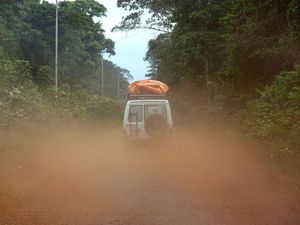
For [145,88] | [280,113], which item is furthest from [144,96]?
[280,113]

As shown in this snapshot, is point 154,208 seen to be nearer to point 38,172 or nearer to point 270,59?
point 38,172

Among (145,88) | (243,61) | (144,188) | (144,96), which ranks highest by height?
(243,61)

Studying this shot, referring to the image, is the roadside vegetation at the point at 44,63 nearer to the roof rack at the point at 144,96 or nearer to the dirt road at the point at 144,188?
the dirt road at the point at 144,188

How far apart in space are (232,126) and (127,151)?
509 centimetres

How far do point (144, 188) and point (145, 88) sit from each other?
12.6 meters

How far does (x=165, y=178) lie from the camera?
11.1 meters

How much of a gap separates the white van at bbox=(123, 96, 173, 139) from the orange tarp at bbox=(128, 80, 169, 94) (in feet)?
17.3

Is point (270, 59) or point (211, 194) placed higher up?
point (270, 59)

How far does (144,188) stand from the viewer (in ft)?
32.0

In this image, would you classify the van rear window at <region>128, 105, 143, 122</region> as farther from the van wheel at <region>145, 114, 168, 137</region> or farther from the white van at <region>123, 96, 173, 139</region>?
the van wheel at <region>145, 114, 168, 137</region>

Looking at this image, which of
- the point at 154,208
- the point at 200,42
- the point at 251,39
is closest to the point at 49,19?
the point at 200,42

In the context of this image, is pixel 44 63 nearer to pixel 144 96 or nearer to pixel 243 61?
pixel 144 96

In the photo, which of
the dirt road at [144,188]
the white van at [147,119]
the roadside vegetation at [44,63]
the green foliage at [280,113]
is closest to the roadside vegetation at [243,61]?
the green foliage at [280,113]

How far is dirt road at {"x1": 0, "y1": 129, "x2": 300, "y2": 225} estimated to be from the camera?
23.9 ft
